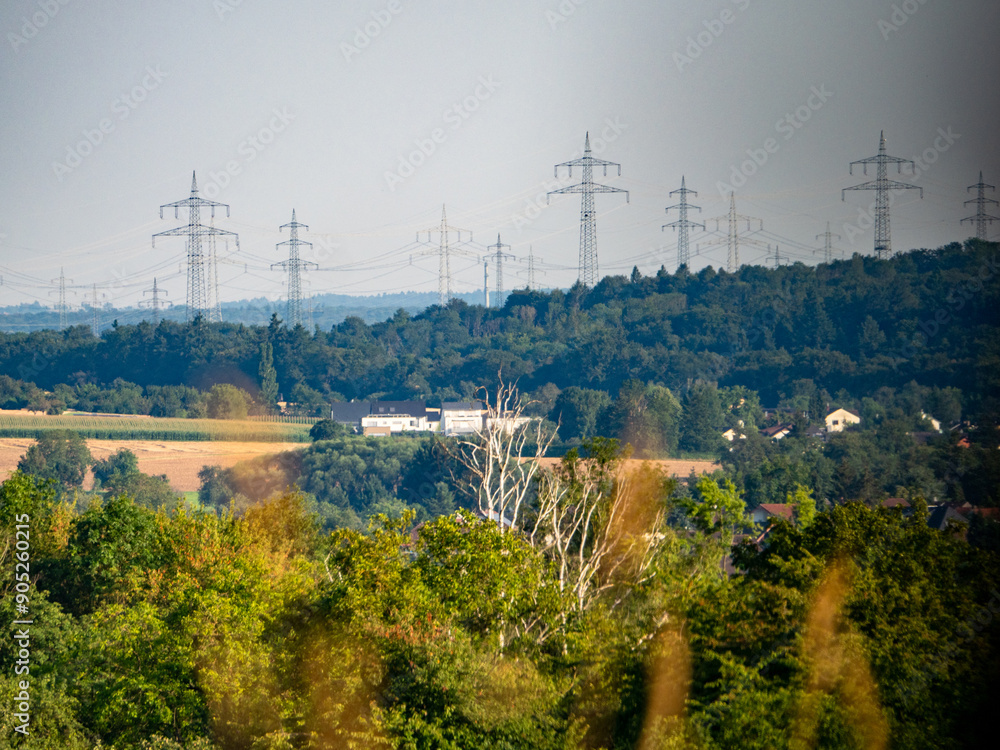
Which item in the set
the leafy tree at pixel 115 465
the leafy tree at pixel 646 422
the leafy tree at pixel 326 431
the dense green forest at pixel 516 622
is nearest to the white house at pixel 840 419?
the leafy tree at pixel 646 422

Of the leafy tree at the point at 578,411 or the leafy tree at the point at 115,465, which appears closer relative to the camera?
the leafy tree at the point at 115,465

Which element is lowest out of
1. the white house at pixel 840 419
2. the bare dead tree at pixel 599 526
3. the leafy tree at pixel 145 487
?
the leafy tree at pixel 145 487

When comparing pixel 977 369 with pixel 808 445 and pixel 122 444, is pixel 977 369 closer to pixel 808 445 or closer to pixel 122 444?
pixel 808 445

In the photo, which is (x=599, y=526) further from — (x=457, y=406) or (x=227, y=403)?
(x=457, y=406)

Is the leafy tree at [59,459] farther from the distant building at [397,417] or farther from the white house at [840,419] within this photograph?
the white house at [840,419]

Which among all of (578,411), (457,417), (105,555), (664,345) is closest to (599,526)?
(105,555)

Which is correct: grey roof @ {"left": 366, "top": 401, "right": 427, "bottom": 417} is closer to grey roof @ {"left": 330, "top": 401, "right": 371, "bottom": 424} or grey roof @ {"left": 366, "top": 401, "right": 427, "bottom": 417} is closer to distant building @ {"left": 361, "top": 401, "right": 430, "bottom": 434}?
distant building @ {"left": 361, "top": 401, "right": 430, "bottom": 434}
